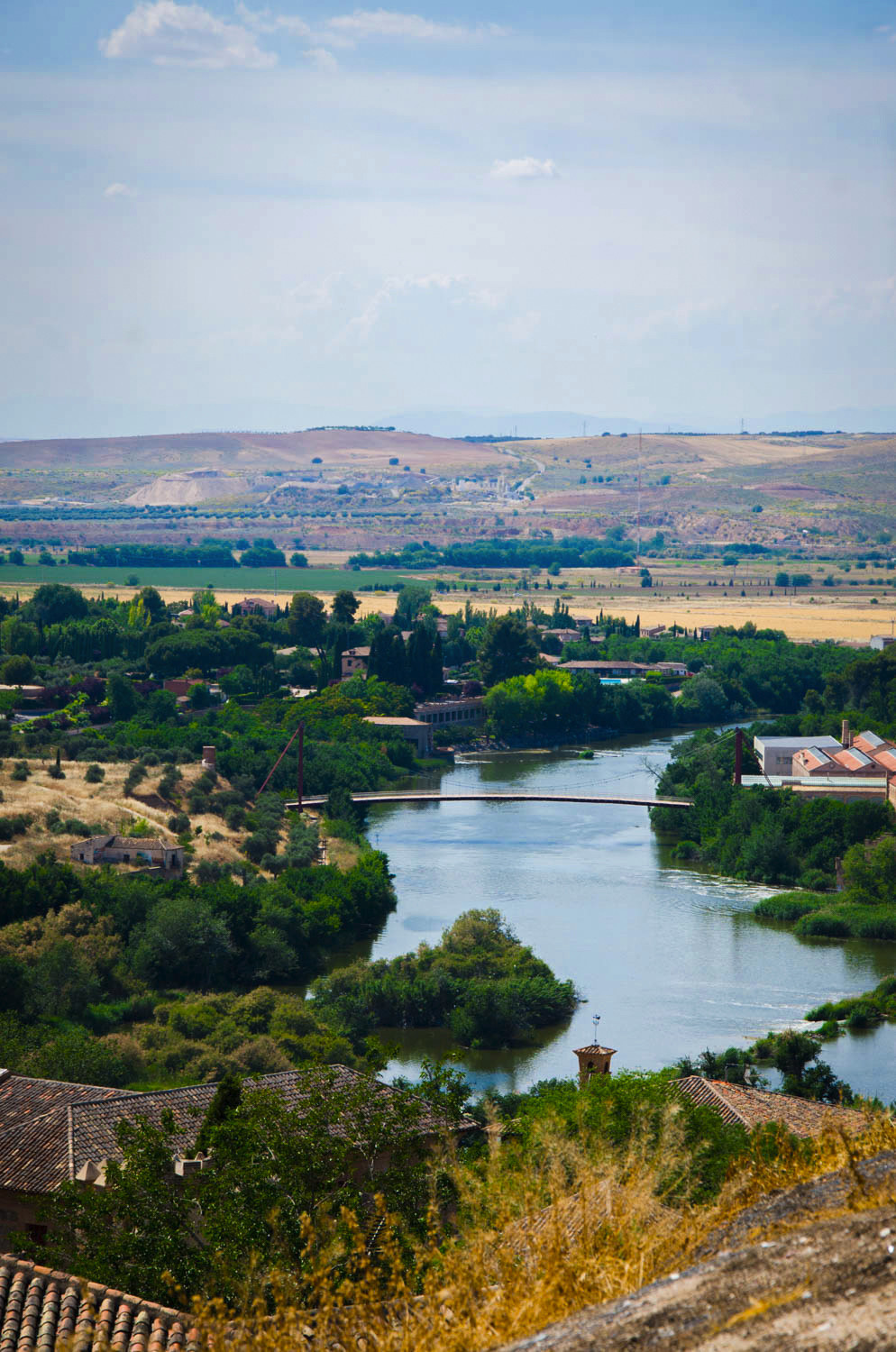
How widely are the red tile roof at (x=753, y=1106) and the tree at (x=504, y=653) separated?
3755cm

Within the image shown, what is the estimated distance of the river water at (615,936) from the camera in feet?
59.9

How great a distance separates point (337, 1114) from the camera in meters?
8.80

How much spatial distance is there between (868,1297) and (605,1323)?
1.86 feet

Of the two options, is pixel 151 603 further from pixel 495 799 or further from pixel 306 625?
pixel 495 799

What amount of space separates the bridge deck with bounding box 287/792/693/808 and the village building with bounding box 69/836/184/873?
6865mm

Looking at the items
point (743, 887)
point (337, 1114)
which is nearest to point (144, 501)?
point (743, 887)

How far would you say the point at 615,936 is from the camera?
23703 mm

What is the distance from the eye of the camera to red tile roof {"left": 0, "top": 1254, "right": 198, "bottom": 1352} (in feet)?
21.4

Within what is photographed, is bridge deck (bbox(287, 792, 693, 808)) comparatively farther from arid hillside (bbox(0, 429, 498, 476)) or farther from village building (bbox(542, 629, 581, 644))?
arid hillside (bbox(0, 429, 498, 476))

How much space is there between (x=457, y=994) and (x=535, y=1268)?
597 inches

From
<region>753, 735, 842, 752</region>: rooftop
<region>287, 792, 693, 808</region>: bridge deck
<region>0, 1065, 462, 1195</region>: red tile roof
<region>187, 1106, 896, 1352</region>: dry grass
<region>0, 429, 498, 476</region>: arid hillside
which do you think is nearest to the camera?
<region>187, 1106, 896, 1352</region>: dry grass

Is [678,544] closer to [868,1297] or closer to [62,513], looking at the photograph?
[62,513]

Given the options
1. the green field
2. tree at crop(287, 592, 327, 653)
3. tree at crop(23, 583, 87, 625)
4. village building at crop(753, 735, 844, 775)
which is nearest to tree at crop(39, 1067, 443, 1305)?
village building at crop(753, 735, 844, 775)

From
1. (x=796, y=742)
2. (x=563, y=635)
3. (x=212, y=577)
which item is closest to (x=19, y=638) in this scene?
(x=563, y=635)
